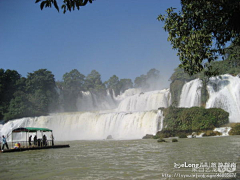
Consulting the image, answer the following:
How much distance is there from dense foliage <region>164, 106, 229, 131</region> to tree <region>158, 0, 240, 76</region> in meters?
19.2

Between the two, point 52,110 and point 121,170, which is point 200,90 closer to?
point 121,170

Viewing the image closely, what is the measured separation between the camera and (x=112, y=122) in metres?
32.3

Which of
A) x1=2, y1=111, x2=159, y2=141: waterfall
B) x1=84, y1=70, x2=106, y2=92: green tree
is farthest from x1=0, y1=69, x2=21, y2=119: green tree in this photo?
x1=84, y1=70, x2=106, y2=92: green tree

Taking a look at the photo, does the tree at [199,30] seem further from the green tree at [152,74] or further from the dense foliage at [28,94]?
the green tree at [152,74]

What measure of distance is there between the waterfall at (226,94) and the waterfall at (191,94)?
4.27 ft

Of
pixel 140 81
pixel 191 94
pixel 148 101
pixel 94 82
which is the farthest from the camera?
pixel 140 81

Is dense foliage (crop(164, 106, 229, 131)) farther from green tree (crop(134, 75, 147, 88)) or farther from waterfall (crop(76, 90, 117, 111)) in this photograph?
green tree (crop(134, 75, 147, 88))

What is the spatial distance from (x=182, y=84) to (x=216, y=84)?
5.95 metres

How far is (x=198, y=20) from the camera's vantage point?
22.1 feet

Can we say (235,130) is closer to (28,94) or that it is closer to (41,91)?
(41,91)

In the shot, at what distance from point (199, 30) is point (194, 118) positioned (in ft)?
68.5

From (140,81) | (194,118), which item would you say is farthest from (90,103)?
(194,118)

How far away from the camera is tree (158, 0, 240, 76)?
643 centimetres

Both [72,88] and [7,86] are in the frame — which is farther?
[72,88]
